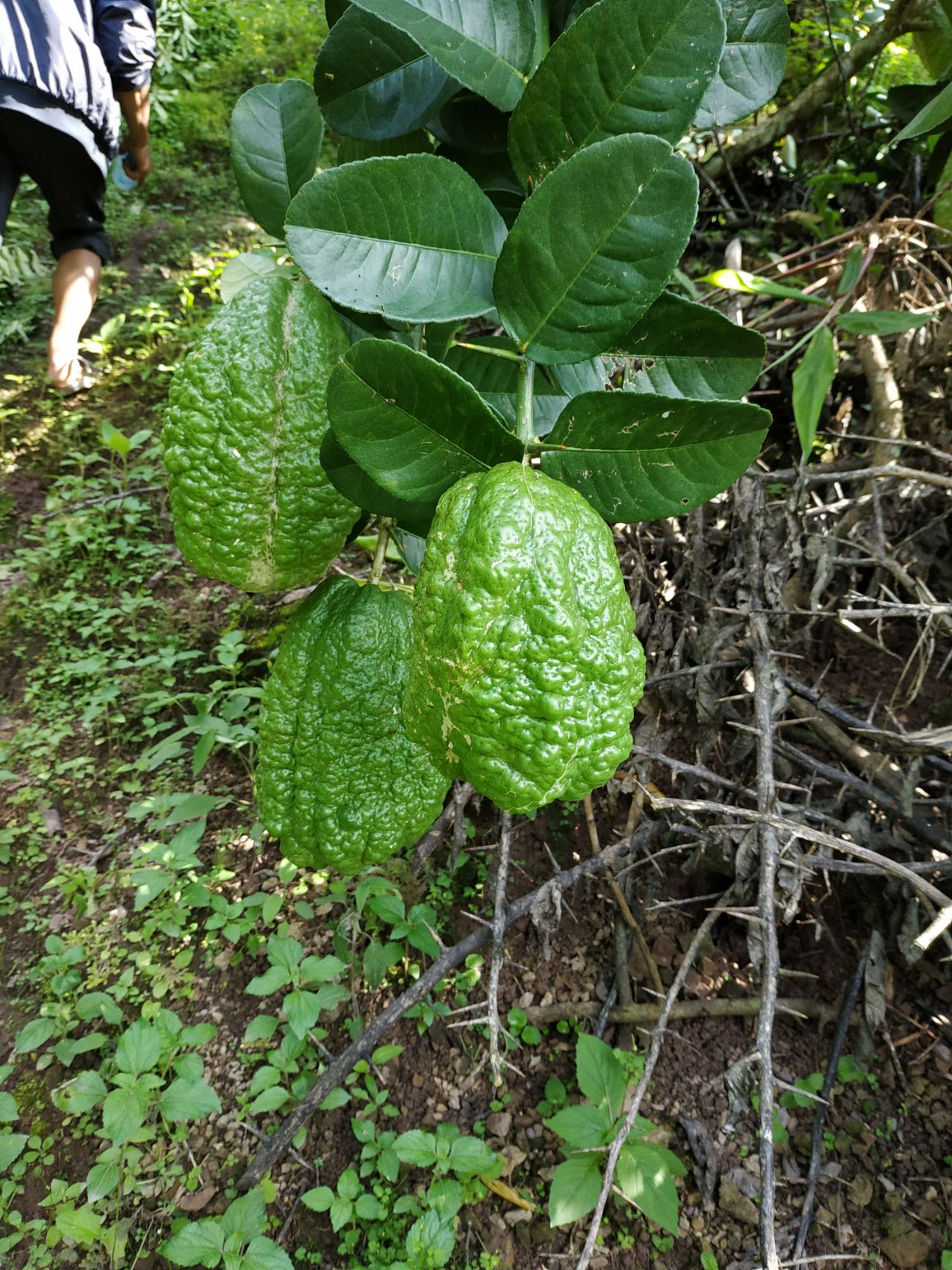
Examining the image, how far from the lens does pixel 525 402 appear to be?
68cm

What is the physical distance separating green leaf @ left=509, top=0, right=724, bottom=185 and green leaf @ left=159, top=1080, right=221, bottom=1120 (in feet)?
5.77

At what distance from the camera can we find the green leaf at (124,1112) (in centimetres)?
151

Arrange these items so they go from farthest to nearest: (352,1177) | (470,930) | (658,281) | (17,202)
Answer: (17,202)
(470,930)
(352,1177)
(658,281)

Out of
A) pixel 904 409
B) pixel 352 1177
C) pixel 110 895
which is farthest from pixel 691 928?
pixel 110 895

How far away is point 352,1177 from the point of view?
1.56 meters

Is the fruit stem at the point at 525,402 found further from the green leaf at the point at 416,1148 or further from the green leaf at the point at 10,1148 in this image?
the green leaf at the point at 10,1148

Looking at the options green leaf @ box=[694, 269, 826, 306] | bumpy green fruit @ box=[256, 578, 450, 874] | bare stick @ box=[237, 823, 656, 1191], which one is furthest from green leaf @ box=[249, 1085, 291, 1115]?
green leaf @ box=[694, 269, 826, 306]

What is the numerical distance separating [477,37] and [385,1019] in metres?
1.51

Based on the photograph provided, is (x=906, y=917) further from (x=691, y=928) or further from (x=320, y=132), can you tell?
(x=320, y=132)

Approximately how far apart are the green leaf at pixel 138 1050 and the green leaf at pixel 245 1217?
0.33 metres

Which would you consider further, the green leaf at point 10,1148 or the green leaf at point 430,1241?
the green leaf at point 10,1148

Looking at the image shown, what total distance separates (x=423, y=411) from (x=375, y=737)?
0.47 metres

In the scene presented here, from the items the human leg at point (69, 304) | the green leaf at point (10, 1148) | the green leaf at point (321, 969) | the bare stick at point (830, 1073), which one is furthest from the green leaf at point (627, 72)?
the human leg at point (69, 304)

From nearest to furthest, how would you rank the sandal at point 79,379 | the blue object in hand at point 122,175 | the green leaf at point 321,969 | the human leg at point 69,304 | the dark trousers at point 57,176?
the green leaf at point 321,969 → the dark trousers at point 57,176 → the human leg at point 69,304 → the sandal at point 79,379 → the blue object in hand at point 122,175
